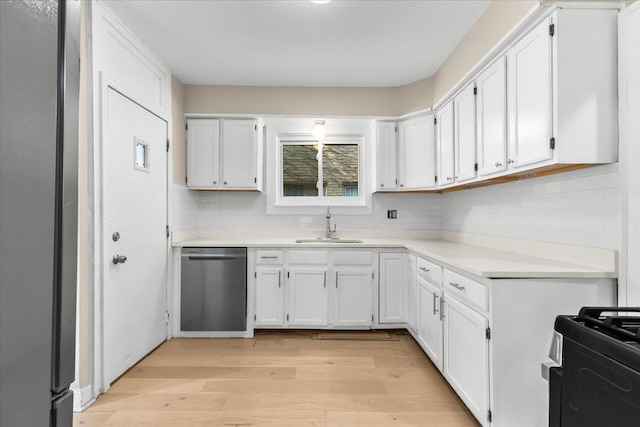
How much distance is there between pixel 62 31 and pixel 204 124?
343 cm

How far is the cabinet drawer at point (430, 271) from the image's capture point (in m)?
2.57

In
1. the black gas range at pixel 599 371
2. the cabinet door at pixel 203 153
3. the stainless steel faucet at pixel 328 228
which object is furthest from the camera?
the stainless steel faucet at pixel 328 228

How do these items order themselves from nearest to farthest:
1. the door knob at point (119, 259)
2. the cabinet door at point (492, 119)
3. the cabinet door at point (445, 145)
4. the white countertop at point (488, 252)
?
the white countertop at point (488, 252)
the cabinet door at point (492, 119)
the door knob at point (119, 259)
the cabinet door at point (445, 145)

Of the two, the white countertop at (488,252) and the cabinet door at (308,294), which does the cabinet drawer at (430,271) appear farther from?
the cabinet door at (308,294)

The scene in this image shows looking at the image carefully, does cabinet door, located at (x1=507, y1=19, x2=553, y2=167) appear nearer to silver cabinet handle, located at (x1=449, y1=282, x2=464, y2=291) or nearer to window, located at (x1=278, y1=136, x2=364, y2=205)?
silver cabinet handle, located at (x1=449, y1=282, x2=464, y2=291)

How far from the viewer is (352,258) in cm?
354

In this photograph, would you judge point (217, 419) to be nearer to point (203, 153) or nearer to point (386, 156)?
point (203, 153)

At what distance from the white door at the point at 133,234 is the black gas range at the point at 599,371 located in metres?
2.58

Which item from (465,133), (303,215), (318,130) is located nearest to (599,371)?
(465,133)

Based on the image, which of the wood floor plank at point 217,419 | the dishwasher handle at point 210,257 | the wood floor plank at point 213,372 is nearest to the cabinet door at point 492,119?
the wood floor plank at point 217,419

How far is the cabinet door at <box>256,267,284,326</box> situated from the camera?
3.51 metres

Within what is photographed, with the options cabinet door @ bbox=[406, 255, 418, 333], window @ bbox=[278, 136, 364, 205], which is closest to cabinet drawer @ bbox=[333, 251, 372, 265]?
cabinet door @ bbox=[406, 255, 418, 333]

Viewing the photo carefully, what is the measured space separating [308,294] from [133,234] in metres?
1.68

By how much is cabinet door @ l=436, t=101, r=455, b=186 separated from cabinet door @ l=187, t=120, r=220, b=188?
89.9 inches
